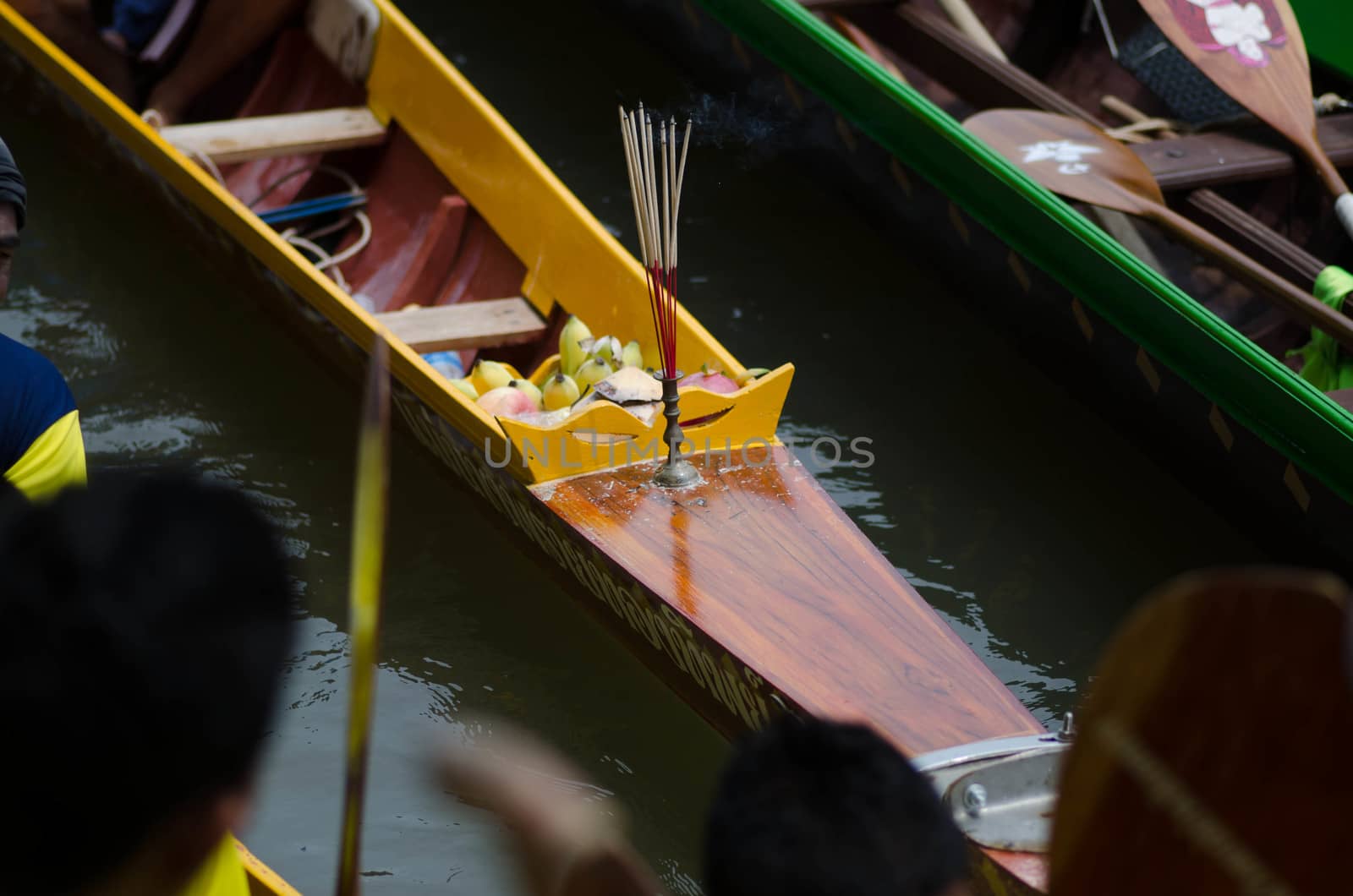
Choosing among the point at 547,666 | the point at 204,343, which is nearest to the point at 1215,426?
the point at 547,666

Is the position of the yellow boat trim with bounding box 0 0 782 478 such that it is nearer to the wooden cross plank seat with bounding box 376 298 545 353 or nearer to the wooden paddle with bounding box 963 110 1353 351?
the wooden cross plank seat with bounding box 376 298 545 353

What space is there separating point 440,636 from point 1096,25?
327cm

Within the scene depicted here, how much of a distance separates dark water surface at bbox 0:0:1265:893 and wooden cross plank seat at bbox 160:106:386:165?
1.54ft

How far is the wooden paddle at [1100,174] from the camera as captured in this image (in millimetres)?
3438

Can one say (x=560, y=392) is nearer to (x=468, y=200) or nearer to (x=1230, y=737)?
(x=468, y=200)

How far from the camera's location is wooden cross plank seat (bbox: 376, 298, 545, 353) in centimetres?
355

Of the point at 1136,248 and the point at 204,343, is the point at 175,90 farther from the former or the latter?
the point at 1136,248

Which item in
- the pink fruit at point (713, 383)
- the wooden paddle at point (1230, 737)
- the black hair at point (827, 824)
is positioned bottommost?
the pink fruit at point (713, 383)

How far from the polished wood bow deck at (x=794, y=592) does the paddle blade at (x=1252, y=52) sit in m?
2.07

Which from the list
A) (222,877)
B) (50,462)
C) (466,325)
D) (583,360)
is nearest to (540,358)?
(466,325)

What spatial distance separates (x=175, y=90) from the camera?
457 centimetres

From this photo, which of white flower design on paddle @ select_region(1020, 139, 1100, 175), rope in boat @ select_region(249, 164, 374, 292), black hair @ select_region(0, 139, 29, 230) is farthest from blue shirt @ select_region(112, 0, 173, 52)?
black hair @ select_region(0, 139, 29, 230)

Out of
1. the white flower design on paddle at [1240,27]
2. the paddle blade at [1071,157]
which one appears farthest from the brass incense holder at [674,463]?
the white flower design on paddle at [1240,27]

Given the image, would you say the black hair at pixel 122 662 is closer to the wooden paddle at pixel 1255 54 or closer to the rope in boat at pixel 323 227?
the rope in boat at pixel 323 227
